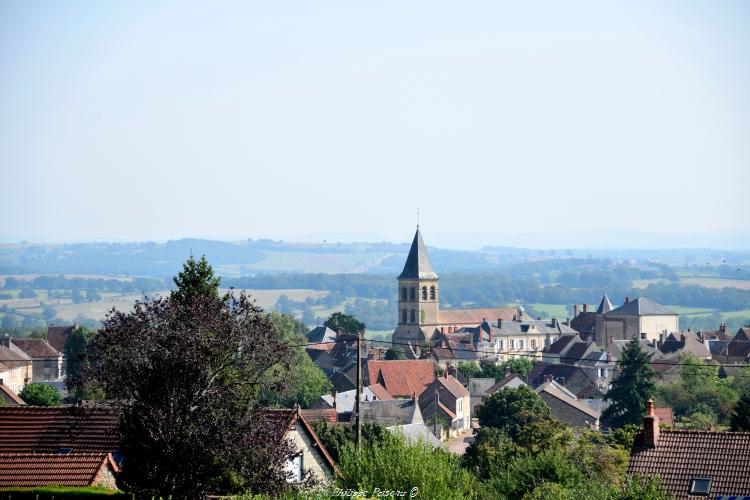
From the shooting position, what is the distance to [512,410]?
2549 inches

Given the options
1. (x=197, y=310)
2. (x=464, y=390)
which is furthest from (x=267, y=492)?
(x=464, y=390)

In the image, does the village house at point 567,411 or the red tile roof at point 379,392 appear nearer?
the village house at point 567,411

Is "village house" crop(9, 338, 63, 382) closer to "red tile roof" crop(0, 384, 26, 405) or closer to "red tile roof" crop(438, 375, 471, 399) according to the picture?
"red tile roof" crop(438, 375, 471, 399)

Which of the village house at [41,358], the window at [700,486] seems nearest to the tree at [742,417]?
the window at [700,486]

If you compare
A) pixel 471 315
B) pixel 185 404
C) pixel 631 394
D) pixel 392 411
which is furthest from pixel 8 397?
pixel 471 315

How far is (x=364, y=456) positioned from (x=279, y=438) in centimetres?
174

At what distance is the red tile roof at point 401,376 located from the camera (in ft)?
299

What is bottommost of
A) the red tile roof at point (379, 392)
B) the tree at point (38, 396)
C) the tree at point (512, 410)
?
the red tile roof at point (379, 392)

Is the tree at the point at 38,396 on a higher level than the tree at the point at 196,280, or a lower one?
lower

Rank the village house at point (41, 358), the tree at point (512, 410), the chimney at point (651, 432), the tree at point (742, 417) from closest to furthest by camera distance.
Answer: the chimney at point (651, 432) < the tree at point (742, 417) < the tree at point (512, 410) < the village house at point (41, 358)

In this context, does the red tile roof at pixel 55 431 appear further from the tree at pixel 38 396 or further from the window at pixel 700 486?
the tree at pixel 38 396

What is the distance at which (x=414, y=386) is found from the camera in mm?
92375

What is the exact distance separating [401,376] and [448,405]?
9784mm

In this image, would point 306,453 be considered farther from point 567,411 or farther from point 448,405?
point 448,405
